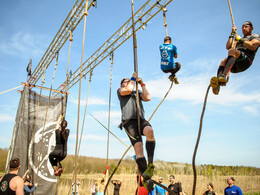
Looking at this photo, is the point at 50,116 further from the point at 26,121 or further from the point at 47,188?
the point at 47,188

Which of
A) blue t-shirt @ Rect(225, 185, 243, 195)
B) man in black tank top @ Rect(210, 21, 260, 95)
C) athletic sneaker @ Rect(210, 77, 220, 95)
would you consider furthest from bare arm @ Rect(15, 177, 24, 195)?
blue t-shirt @ Rect(225, 185, 243, 195)

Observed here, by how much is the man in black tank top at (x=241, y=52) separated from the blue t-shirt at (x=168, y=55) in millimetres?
703

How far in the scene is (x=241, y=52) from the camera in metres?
2.10

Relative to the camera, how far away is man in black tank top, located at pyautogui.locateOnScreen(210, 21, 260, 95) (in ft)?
6.54

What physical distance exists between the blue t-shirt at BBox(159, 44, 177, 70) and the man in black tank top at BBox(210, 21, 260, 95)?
70 centimetres

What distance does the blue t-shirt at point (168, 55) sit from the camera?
2688 millimetres

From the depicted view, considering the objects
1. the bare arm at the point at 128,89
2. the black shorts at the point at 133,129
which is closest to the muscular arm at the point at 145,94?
the bare arm at the point at 128,89

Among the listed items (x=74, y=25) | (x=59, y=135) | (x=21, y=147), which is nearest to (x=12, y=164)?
(x=59, y=135)

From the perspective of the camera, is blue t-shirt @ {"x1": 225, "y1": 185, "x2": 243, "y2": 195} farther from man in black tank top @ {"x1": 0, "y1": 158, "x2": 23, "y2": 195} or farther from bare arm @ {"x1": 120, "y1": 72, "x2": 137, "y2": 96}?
man in black tank top @ {"x1": 0, "y1": 158, "x2": 23, "y2": 195}

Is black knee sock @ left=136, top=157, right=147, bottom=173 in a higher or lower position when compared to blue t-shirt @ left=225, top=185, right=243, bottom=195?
higher

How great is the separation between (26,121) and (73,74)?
2.53 meters

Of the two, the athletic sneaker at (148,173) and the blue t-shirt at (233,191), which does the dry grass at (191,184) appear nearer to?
the blue t-shirt at (233,191)

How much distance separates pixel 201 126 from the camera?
5.14 ft

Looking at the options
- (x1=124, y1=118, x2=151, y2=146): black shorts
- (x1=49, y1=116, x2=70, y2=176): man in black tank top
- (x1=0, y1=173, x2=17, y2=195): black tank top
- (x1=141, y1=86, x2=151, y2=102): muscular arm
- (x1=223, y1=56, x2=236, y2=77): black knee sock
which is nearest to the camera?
(x1=223, y1=56, x2=236, y2=77): black knee sock
